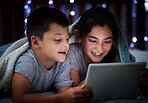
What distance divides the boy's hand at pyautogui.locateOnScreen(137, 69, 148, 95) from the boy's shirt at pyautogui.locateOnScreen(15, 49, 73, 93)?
299mm

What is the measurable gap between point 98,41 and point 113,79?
0.25 meters

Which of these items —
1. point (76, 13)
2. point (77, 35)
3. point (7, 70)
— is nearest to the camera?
point (7, 70)

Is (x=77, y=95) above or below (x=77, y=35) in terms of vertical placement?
below

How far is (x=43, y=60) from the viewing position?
0.72m

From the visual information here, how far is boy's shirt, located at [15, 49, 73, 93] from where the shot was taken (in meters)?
0.65

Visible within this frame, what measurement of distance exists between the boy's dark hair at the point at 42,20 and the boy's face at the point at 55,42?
0.02 meters

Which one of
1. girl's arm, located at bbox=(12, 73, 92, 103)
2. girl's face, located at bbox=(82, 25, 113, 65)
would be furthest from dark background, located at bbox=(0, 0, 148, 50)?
girl's arm, located at bbox=(12, 73, 92, 103)

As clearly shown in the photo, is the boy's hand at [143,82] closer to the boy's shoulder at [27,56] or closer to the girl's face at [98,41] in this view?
the girl's face at [98,41]

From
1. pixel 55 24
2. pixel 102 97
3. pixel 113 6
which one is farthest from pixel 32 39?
pixel 113 6

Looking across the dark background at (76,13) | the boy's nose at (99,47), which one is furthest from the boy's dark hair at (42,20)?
the dark background at (76,13)

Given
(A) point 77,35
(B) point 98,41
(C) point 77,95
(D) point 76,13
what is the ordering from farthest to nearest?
1. (D) point 76,13
2. (A) point 77,35
3. (B) point 98,41
4. (C) point 77,95

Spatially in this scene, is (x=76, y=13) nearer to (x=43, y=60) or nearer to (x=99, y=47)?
(x=99, y=47)

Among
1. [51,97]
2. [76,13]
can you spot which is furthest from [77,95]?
[76,13]

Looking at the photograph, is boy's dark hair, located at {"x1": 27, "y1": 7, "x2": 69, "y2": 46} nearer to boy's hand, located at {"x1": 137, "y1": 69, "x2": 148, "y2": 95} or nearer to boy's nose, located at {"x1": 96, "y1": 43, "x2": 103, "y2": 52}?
boy's nose, located at {"x1": 96, "y1": 43, "x2": 103, "y2": 52}
